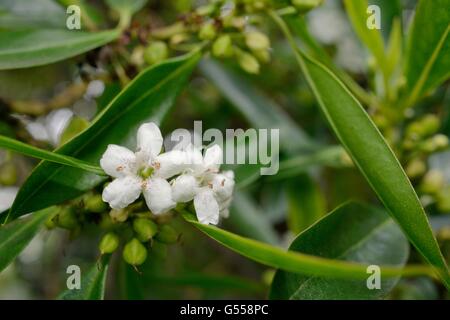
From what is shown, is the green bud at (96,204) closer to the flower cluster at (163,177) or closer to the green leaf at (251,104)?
the flower cluster at (163,177)

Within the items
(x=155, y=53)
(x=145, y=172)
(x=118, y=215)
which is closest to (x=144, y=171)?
(x=145, y=172)

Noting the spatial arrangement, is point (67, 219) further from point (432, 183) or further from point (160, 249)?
point (432, 183)

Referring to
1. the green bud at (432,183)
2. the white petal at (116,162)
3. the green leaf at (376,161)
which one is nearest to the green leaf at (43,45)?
the white petal at (116,162)

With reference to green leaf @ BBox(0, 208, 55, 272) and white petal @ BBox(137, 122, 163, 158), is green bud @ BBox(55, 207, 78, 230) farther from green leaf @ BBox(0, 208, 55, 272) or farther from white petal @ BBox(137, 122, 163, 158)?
white petal @ BBox(137, 122, 163, 158)
